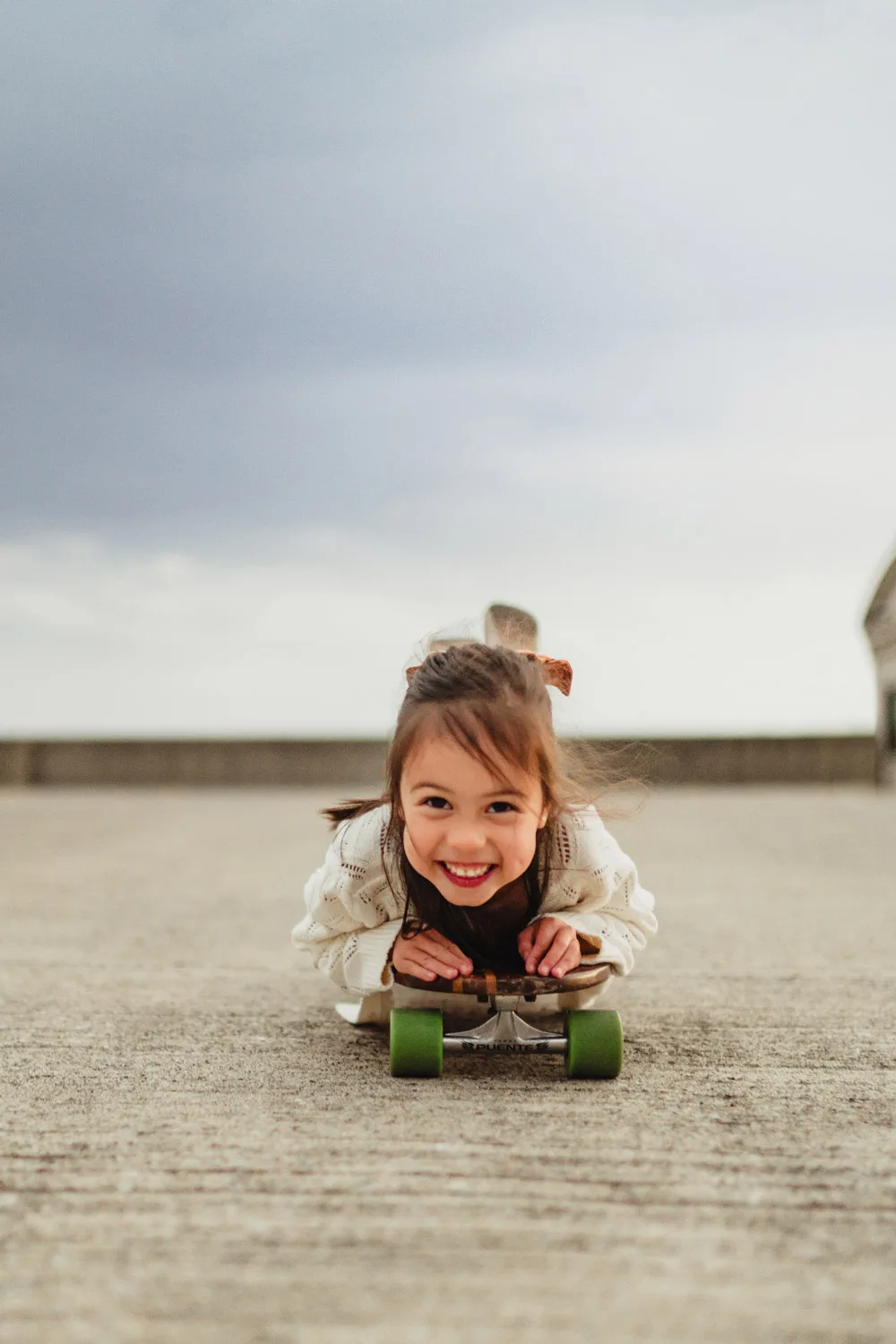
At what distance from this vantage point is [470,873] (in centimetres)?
144

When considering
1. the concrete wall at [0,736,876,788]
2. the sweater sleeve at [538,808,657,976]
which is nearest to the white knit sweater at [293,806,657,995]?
the sweater sleeve at [538,808,657,976]

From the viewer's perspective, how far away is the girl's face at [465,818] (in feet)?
4.58

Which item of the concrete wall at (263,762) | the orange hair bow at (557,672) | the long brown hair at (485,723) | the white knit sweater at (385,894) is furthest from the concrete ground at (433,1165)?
the concrete wall at (263,762)

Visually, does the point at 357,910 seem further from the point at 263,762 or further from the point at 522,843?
the point at 263,762

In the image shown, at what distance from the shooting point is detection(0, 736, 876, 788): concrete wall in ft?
29.8

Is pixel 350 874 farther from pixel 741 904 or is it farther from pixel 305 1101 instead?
pixel 741 904

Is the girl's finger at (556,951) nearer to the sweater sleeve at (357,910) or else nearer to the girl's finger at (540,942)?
the girl's finger at (540,942)

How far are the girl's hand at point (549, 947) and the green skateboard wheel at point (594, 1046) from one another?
0.07 m

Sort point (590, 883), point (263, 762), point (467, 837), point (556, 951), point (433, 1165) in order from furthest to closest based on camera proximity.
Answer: point (263, 762), point (590, 883), point (556, 951), point (467, 837), point (433, 1165)

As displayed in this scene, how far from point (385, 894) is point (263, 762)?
7.88 metres

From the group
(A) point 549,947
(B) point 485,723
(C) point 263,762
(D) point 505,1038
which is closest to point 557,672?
(B) point 485,723

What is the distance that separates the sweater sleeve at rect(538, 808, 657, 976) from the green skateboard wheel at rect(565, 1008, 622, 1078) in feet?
0.41

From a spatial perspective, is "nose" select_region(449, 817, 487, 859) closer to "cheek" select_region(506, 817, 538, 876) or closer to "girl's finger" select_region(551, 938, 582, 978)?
"cheek" select_region(506, 817, 538, 876)

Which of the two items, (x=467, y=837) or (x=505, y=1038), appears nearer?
(x=467, y=837)
